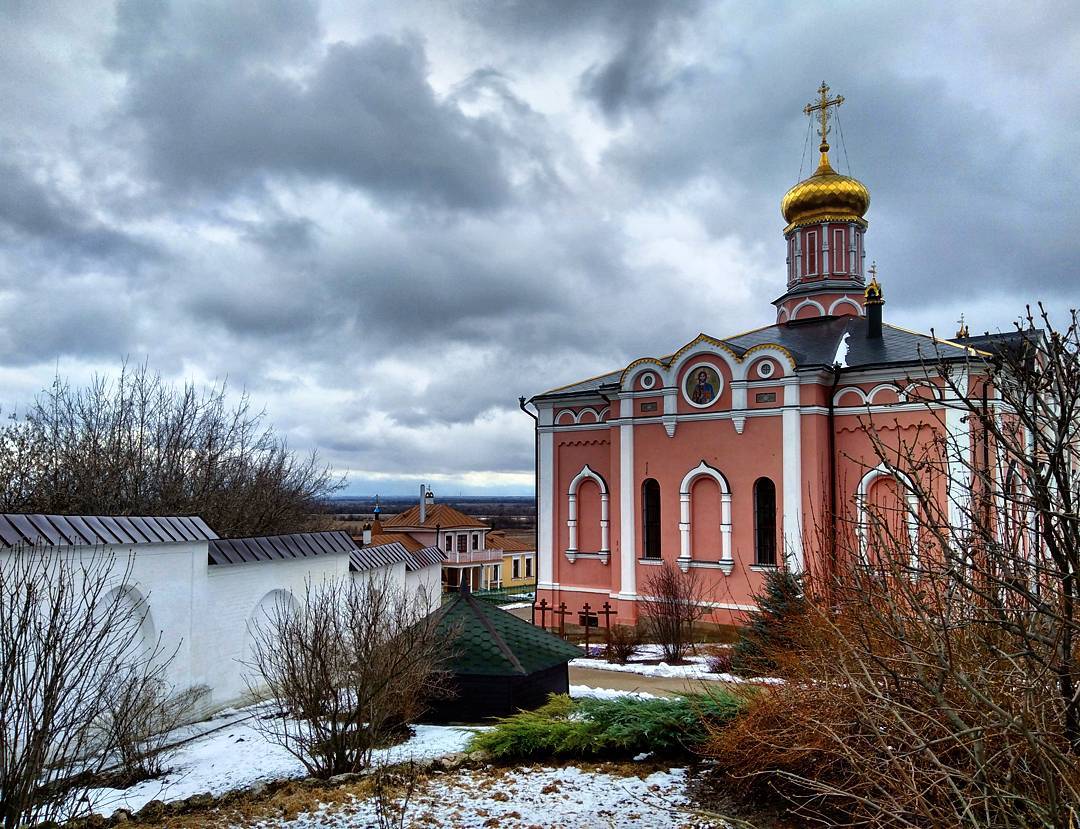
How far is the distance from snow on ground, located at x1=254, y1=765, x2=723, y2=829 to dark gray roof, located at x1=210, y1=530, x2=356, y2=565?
3.94 m

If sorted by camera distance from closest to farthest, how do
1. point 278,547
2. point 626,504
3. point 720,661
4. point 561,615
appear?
point 278,547
point 720,661
point 561,615
point 626,504

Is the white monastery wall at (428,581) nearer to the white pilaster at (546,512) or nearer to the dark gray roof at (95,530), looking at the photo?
the dark gray roof at (95,530)

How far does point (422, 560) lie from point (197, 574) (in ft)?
19.8

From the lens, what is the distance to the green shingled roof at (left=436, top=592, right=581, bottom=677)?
27.9ft

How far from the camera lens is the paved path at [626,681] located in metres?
12.3

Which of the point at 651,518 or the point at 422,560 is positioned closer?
the point at 422,560

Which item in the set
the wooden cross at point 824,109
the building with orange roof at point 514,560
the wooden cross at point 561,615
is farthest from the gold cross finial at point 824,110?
the building with orange roof at point 514,560

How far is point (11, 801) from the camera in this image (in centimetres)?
438

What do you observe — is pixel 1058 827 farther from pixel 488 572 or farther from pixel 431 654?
pixel 488 572

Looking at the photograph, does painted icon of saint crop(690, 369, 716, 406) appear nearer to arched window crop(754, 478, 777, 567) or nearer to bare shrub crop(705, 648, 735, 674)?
arched window crop(754, 478, 777, 567)

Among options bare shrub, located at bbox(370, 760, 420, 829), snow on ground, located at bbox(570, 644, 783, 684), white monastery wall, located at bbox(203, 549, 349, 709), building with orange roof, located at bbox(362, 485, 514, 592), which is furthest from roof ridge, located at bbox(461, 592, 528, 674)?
building with orange roof, located at bbox(362, 485, 514, 592)

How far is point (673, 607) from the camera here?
15.5m

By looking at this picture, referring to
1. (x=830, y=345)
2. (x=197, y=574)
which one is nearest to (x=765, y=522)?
(x=830, y=345)

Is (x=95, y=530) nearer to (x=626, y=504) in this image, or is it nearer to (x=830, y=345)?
(x=626, y=504)
